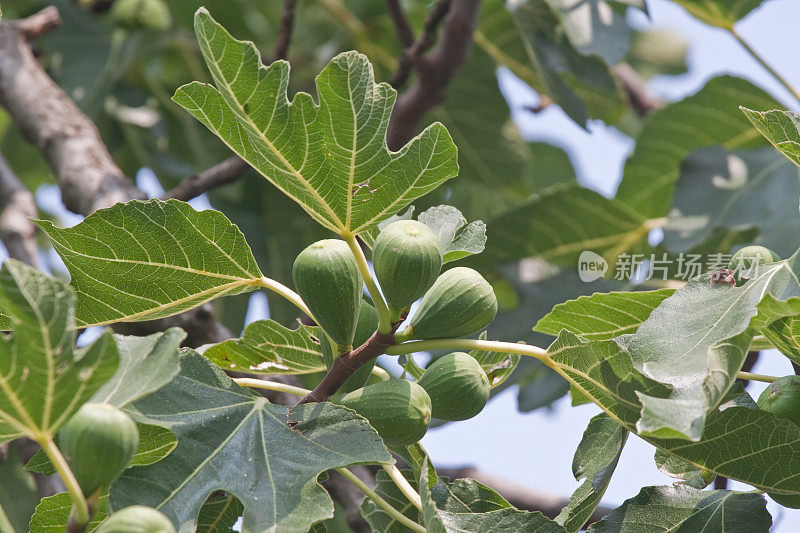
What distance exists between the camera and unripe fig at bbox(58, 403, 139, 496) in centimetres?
82

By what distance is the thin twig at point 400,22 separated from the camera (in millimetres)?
2318

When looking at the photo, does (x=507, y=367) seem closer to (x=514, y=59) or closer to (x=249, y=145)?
(x=249, y=145)

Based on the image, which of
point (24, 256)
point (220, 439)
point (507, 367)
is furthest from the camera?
point (24, 256)

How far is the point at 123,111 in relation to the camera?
9.30 ft

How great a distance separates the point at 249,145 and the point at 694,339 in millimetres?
659

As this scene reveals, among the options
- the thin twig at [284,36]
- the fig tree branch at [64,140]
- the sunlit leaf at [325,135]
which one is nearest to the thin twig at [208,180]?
the fig tree branch at [64,140]

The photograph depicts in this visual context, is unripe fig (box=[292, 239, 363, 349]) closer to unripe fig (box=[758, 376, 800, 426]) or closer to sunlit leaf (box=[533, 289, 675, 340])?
sunlit leaf (box=[533, 289, 675, 340])

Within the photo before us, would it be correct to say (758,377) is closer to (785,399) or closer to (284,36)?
(785,399)

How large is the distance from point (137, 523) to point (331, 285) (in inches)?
16.2

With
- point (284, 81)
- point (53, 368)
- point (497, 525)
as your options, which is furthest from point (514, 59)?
point (53, 368)

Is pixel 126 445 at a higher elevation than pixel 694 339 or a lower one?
lower

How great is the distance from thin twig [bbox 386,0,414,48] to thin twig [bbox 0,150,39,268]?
1116 millimetres

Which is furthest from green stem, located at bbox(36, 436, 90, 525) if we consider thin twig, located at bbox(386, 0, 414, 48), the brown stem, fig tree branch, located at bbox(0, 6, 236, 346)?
thin twig, located at bbox(386, 0, 414, 48)

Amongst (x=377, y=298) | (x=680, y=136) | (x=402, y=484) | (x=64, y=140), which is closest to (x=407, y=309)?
(x=377, y=298)
